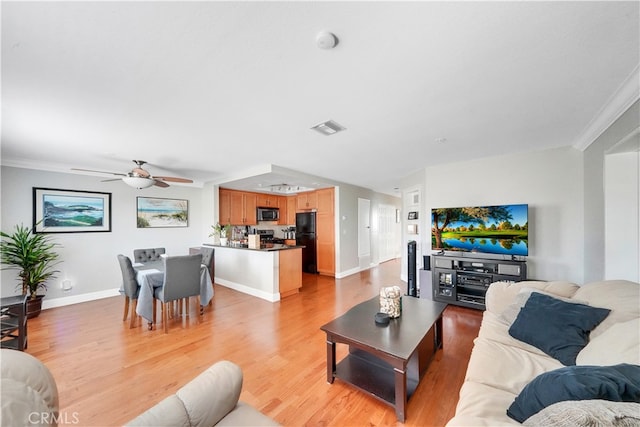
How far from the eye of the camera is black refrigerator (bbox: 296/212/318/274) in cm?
638

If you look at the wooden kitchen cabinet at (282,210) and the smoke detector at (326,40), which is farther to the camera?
the wooden kitchen cabinet at (282,210)

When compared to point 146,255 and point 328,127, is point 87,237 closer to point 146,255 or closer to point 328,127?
point 146,255

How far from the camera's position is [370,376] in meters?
1.92

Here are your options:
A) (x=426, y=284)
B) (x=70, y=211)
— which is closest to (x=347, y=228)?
(x=426, y=284)

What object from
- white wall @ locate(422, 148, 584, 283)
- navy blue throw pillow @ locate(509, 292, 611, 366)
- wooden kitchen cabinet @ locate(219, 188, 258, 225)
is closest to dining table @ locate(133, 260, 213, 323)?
wooden kitchen cabinet @ locate(219, 188, 258, 225)

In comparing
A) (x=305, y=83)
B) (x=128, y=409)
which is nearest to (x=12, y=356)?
(x=128, y=409)

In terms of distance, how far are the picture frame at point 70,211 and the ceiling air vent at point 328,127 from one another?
174 inches

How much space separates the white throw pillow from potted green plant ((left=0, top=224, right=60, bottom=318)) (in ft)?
19.8

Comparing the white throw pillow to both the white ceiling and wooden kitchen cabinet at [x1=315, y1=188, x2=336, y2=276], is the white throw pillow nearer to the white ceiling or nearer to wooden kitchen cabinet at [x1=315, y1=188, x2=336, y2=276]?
the white ceiling

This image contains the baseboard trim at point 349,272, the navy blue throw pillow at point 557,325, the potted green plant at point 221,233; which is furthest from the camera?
the baseboard trim at point 349,272

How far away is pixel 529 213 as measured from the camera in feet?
11.8

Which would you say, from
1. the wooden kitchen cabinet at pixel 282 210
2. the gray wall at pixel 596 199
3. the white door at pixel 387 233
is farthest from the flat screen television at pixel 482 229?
the wooden kitchen cabinet at pixel 282 210

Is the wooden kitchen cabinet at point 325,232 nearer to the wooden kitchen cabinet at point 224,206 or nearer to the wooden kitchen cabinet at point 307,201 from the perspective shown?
the wooden kitchen cabinet at point 307,201

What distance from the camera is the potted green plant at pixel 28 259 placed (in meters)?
3.46
